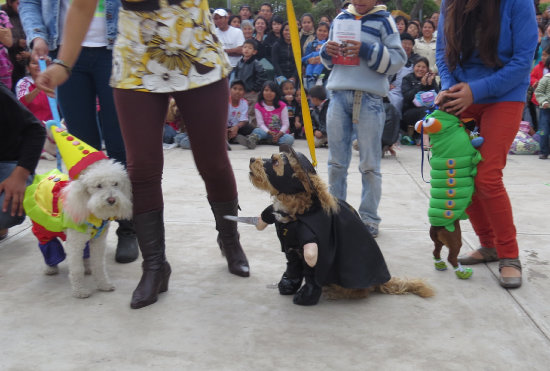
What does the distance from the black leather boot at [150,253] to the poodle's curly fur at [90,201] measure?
0.30 ft

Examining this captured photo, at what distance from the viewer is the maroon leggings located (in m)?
2.61

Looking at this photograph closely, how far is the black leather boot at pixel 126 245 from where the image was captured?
3301mm

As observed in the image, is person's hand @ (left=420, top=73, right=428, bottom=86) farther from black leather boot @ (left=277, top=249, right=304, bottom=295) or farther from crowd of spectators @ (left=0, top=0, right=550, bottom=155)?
black leather boot @ (left=277, top=249, right=304, bottom=295)

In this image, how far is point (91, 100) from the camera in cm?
331

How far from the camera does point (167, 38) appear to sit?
2.58m

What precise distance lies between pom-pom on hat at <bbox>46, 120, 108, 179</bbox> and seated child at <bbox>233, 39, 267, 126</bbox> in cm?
653

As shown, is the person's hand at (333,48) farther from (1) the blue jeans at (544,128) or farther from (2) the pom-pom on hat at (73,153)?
(1) the blue jeans at (544,128)

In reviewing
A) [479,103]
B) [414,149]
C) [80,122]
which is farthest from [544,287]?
[414,149]

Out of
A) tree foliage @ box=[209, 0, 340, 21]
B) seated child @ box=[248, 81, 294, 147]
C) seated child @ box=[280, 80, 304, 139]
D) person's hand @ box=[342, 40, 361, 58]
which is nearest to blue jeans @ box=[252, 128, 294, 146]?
seated child @ box=[248, 81, 294, 147]

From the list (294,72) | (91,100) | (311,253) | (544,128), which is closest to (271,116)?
(294,72)

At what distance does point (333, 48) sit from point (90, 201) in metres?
1.94

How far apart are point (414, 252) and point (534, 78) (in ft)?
19.7

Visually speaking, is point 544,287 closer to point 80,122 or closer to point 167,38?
point 167,38

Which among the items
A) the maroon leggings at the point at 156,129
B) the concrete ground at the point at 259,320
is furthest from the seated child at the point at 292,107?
the maroon leggings at the point at 156,129
